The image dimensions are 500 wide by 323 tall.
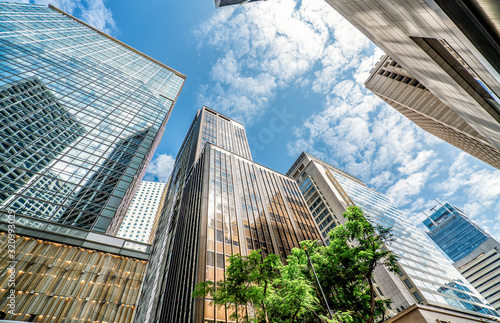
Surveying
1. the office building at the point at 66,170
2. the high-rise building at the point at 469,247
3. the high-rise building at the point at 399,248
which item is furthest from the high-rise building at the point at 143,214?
the high-rise building at the point at 469,247

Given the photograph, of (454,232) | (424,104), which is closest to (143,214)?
(424,104)

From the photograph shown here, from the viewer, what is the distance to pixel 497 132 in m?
16.2

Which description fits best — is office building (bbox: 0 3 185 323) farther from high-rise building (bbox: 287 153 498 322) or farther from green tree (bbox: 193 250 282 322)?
high-rise building (bbox: 287 153 498 322)

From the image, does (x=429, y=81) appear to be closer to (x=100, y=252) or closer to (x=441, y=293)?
(x=100, y=252)

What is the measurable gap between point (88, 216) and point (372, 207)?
78.3 meters

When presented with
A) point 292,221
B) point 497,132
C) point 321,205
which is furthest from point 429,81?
point 321,205

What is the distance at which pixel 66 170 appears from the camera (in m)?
33.3

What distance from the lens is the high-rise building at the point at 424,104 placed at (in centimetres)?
4091

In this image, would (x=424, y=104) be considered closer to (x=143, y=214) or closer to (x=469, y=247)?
(x=143, y=214)

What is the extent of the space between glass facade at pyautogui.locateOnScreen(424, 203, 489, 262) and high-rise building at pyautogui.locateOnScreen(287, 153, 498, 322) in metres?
110

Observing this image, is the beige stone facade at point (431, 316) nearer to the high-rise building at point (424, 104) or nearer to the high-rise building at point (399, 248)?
the high-rise building at point (399, 248)

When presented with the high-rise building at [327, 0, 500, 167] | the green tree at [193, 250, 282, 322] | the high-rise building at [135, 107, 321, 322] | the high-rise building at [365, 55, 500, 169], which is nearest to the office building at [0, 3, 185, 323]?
the high-rise building at [135, 107, 321, 322]

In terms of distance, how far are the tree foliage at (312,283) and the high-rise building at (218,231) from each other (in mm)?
8307

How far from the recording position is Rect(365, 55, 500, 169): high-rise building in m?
40.9
